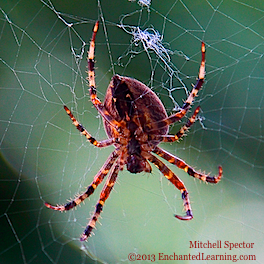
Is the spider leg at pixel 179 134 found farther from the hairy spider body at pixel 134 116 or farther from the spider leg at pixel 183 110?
the spider leg at pixel 183 110

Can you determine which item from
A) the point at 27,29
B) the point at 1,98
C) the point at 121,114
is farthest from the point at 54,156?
the point at 121,114

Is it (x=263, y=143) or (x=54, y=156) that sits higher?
(x=263, y=143)

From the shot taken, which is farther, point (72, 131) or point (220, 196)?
point (220, 196)

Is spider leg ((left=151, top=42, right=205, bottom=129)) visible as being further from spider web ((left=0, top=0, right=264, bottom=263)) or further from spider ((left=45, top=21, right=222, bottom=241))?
spider web ((left=0, top=0, right=264, bottom=263))

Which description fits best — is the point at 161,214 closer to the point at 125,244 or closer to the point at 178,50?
the point at 125,244

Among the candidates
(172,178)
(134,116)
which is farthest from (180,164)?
(134,116)

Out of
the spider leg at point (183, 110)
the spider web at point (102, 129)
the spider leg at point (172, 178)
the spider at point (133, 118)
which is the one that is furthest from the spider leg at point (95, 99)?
the spider leg at point (172, 178)

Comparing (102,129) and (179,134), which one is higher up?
(102,129)

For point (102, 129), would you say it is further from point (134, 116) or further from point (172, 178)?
point (134, 116)
